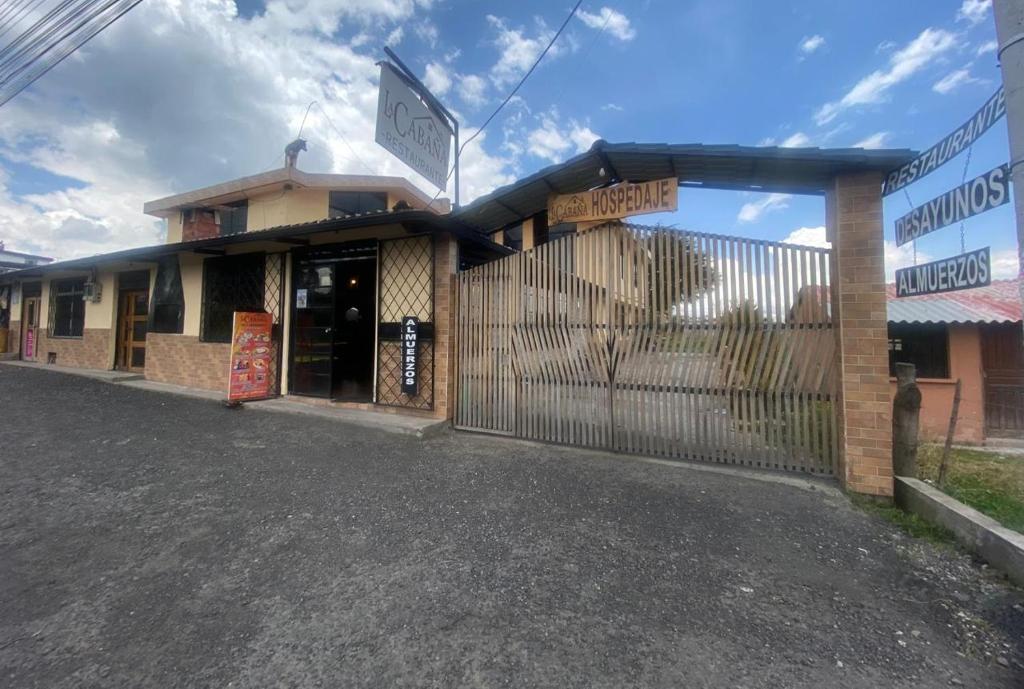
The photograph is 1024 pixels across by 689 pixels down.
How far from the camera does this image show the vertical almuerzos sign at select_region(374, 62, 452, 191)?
17.2 ft

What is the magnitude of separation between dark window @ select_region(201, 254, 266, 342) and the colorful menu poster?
0.72 m

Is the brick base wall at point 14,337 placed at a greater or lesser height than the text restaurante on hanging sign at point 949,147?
lesser

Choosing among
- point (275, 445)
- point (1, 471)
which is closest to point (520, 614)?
point (275, 445)

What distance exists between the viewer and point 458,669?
1785 millimetres

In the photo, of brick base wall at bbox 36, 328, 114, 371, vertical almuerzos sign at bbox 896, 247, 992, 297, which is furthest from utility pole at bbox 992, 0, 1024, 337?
brick base wall at bbox 36, 328, 114, 371

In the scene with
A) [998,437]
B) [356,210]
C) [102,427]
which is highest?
[356,210]

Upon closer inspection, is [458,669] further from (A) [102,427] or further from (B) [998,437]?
(B) [998,437]

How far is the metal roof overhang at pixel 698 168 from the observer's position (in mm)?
3844

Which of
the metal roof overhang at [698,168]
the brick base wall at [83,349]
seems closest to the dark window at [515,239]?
the metal roof overhang at [698,168]

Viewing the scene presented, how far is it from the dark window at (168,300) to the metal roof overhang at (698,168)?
7129 millimetres

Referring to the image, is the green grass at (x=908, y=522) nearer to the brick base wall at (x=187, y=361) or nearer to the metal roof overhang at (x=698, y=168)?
the metal roof overhang at (x=698, y=168)

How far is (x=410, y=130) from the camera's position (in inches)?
226

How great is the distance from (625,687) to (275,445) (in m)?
4.63

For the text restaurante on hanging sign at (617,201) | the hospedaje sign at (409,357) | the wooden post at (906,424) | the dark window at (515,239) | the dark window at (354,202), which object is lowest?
the wooden post at (906,424)
